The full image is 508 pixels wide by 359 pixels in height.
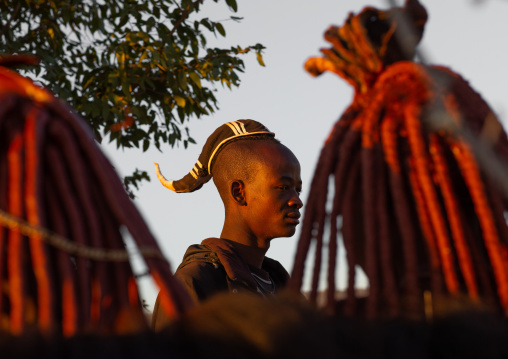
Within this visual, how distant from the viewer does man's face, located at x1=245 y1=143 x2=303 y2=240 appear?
347 centimetres

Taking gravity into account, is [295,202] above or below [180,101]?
below

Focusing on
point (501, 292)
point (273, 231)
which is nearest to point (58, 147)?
point (501, 292)

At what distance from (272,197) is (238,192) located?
20 centimetres

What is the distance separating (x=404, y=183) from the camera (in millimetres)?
1146

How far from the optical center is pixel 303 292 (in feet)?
3.80

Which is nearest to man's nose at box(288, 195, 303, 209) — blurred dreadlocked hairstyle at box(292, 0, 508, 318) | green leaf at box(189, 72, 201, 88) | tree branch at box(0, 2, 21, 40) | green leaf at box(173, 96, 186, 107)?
green leaf at box(189, 72, 201, 88)

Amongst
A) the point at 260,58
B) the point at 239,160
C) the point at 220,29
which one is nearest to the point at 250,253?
the point at 239,160

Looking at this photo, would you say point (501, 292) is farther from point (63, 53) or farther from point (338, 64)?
point (63, 53)

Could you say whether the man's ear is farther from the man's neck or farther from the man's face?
the man's neck

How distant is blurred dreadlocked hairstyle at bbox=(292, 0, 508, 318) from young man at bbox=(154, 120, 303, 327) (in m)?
2.11

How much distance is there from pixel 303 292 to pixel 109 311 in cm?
33

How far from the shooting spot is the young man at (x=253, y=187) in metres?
3.47

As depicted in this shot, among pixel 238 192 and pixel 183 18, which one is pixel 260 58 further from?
pixel 238 192

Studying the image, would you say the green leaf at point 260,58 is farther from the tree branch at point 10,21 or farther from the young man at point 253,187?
the tree branch at point 10,21
